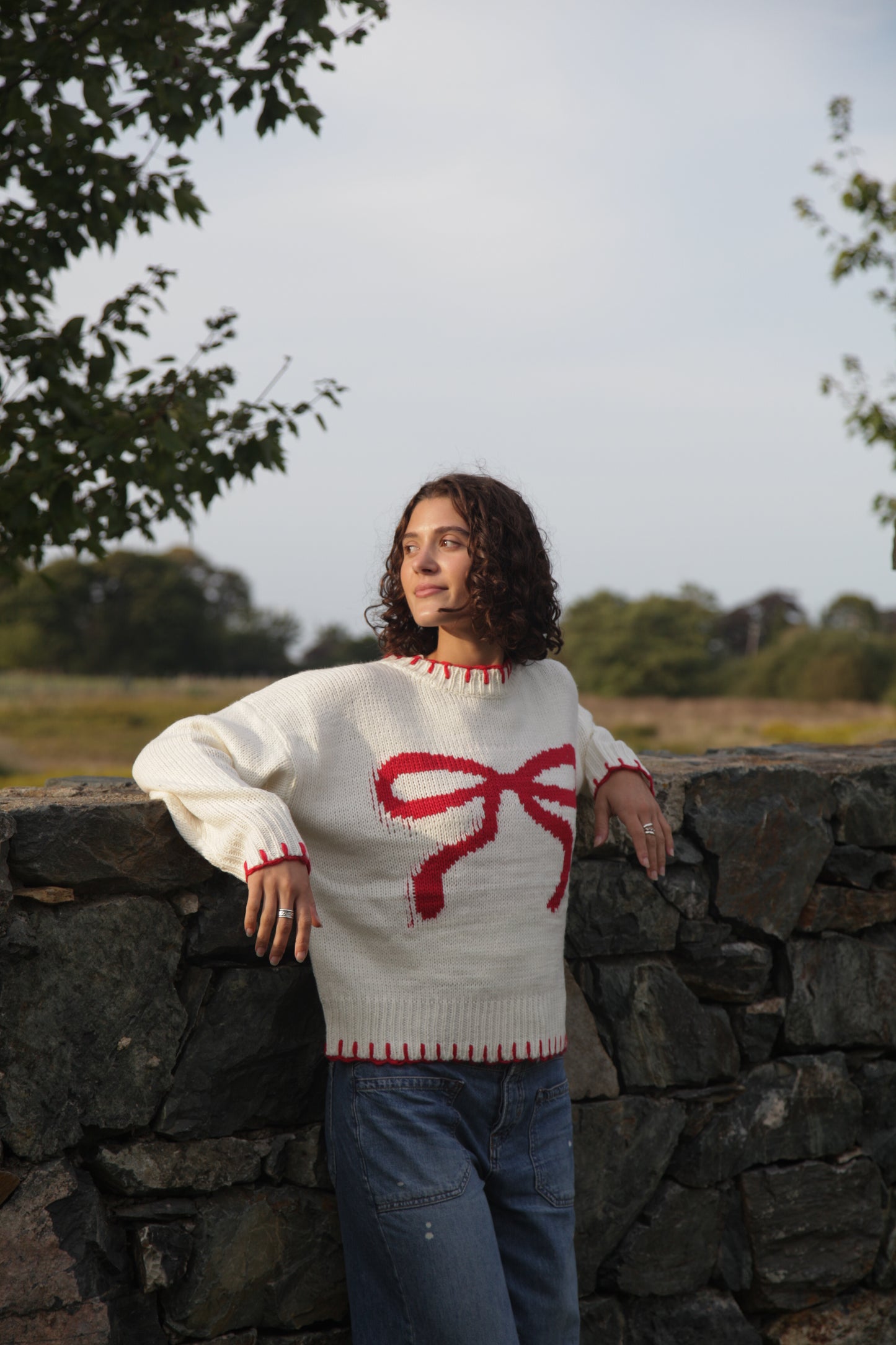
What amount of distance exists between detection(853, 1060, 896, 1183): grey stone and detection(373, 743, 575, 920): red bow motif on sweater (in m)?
1.30

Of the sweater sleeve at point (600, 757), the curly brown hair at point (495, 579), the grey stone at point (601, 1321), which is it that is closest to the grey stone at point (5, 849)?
the curly brown hair at point (495, 579)

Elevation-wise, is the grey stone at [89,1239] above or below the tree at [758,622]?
below

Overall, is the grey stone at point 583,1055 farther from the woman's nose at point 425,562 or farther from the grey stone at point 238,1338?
the woman's nose at point 425,562

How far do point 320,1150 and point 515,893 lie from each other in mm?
707

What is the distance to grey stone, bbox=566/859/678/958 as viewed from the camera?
103 inches

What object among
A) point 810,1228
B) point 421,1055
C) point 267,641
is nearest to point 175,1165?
point 421,1055

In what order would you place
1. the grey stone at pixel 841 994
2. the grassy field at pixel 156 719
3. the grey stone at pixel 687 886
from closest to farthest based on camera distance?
the grey stone at pixel 687 886
the grey stone at pixel 841 994
the grassy field at pixel 156 719

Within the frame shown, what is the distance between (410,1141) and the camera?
1938 millimetres

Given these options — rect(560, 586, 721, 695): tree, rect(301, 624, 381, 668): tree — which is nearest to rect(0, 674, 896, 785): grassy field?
rect(301, 624, 381, 668): tree

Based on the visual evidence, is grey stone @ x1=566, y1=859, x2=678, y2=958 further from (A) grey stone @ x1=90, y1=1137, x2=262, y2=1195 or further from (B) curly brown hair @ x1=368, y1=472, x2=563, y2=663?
(A) grey stone @ x1=90, y1=1137, x2=262, y2=1195

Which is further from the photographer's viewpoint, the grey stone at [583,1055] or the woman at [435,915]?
the grey stone at [583,1055]

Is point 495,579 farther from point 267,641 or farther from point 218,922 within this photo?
point 267,641

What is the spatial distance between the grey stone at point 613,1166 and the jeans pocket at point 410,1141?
27.3 inches

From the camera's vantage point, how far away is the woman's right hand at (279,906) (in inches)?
68.8
